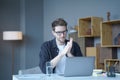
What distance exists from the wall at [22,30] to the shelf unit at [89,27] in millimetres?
1910

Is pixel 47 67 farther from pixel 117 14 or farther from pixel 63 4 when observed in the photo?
pixel 63 4

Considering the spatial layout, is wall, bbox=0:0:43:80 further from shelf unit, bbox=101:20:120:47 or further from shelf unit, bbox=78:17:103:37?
shelf unit, bbox=101:20:120:47

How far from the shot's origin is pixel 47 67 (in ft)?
8.16

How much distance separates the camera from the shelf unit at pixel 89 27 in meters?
4.58

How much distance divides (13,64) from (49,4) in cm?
178

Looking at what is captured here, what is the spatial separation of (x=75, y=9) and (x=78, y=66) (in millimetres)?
3262

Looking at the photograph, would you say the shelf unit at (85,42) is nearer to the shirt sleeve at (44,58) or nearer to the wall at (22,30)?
the wall at (22,30)

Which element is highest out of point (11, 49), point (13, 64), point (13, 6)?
point (13, 6)

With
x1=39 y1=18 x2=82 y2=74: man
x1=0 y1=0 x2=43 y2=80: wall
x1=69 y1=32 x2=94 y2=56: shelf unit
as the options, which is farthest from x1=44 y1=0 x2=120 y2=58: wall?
x1=39 y1=18 x2=82 y2=74: man

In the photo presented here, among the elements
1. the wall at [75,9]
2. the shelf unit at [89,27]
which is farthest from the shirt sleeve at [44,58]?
the wall at [75,9]

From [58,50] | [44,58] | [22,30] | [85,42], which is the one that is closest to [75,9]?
[85,42]

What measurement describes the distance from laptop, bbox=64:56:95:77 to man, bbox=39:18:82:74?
0.32 meters

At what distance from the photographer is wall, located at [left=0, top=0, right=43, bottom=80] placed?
244 inches

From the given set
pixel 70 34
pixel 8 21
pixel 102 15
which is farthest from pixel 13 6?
pixel 102 15
